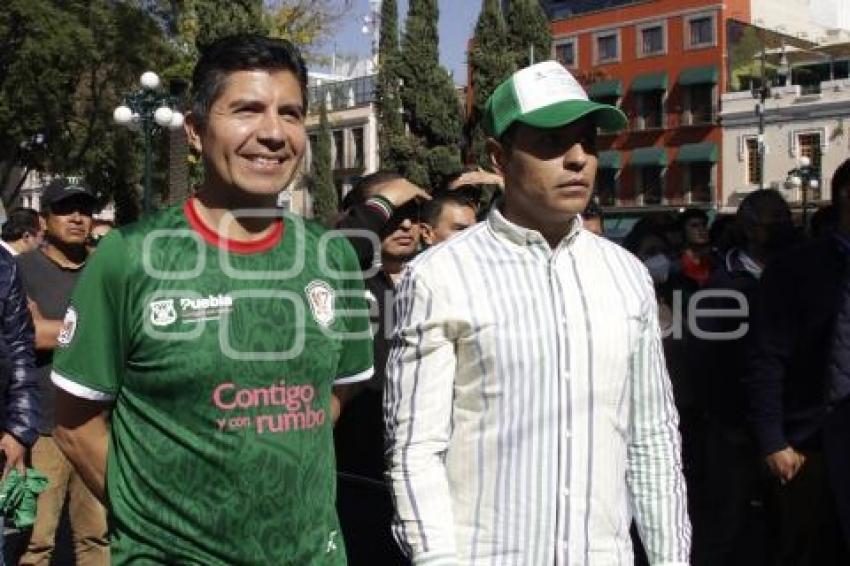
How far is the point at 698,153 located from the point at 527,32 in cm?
833

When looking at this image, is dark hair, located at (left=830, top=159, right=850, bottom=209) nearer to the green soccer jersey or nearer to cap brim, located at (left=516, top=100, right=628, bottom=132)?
cap brim, located at (left=516, top=100, right=628, bottom=132)

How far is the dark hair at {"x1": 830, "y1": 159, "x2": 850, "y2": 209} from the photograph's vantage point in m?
4.63

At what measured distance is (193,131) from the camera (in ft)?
8.33

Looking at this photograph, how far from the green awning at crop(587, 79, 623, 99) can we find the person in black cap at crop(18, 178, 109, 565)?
139 feet

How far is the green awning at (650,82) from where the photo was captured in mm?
45406

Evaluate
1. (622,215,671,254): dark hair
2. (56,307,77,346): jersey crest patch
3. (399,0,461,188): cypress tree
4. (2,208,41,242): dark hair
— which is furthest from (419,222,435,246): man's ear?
Result: (399,0,461,188): cypress tree

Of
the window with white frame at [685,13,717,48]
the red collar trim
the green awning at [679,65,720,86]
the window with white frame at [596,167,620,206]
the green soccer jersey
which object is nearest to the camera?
the green soccer jersey

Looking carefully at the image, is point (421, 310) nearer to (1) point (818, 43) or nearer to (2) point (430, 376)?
(2) point (430, 376)

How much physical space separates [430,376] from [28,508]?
2.22m

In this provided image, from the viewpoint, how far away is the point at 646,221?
28.9ft

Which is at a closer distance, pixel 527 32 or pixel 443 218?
pixel 443 218

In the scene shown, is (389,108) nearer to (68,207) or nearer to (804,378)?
(68,207)

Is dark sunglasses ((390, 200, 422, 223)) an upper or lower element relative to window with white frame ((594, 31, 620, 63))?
lower

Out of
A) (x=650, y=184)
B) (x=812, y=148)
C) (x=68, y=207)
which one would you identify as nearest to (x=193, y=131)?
(x=68, y=207)
